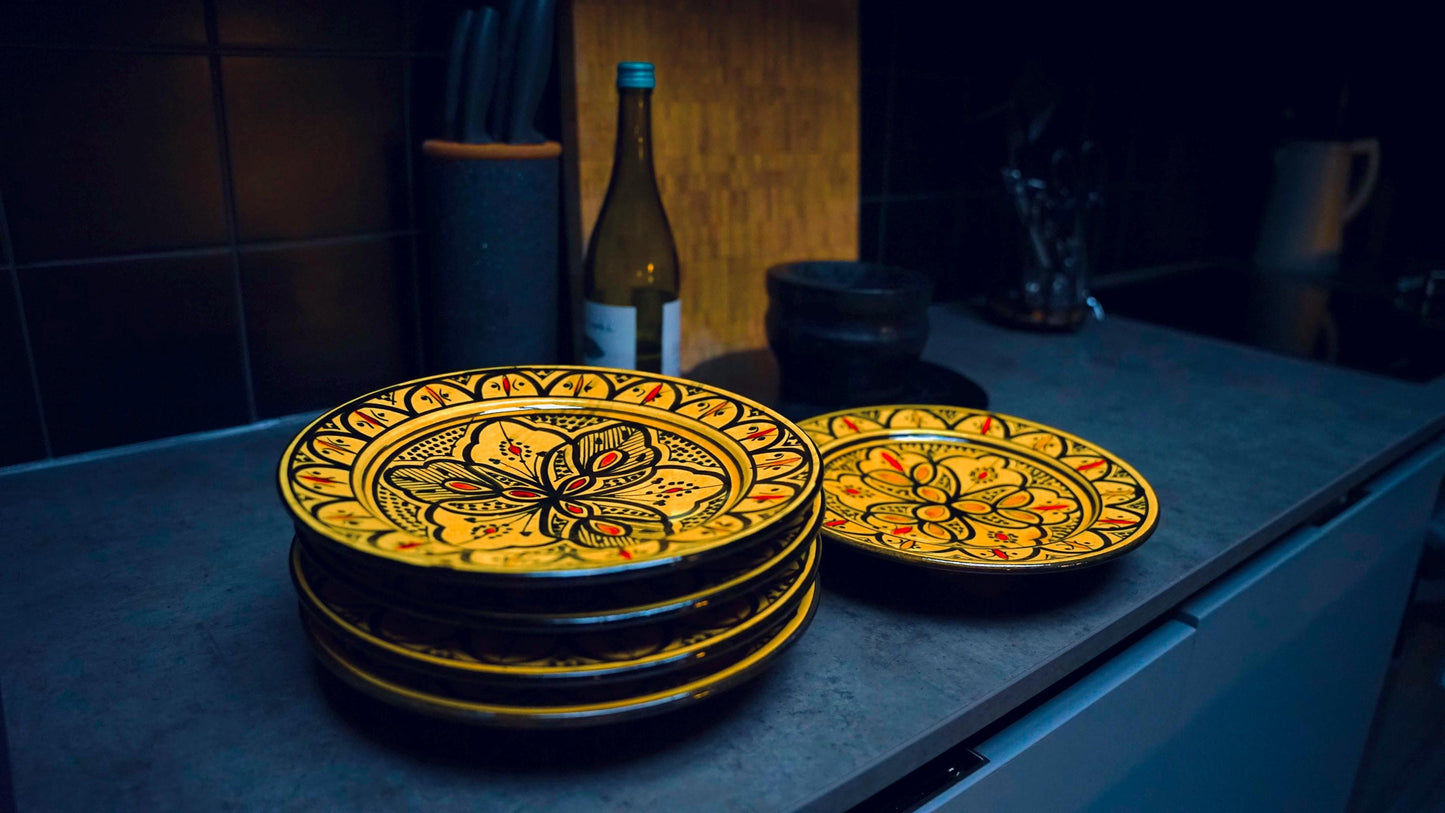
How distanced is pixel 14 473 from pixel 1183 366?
119cm

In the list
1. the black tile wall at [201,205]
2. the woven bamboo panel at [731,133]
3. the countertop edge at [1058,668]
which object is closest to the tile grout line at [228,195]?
the black tile wall at [201,205]

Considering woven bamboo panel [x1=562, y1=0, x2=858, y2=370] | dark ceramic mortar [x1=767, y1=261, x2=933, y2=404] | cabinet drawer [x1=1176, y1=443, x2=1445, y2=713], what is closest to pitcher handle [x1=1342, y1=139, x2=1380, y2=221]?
cabinet drawer [x1=1176, y1=443, x2=1445, y2=713]

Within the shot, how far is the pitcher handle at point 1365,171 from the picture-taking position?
1.59 m

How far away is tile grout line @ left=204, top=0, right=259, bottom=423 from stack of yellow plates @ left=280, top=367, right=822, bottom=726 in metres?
0.30

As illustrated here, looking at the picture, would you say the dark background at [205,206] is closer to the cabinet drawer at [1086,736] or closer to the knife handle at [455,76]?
the knife handle at [455,76]

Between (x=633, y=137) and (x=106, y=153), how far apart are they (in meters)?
0.41

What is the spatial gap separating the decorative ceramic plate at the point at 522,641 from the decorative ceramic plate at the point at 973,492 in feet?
0.55

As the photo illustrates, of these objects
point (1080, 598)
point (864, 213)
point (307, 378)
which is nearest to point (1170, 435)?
point (1080, 598)

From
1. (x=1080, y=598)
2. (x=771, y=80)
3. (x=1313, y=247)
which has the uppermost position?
(x=771, y=80)

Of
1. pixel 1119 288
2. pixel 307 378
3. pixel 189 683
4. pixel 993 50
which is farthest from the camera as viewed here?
pixel 1119 288

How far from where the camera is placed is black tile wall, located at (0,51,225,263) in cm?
71

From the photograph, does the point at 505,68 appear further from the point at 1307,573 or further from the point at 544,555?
the point at 1307,573

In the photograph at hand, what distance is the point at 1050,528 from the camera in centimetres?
68

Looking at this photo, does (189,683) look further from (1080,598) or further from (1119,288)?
(1119,288)
